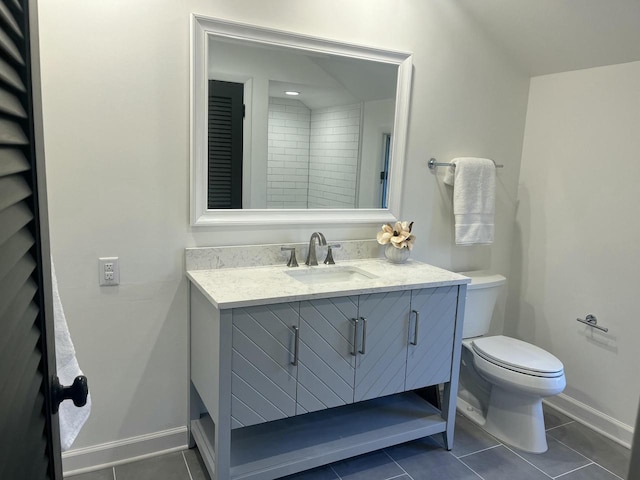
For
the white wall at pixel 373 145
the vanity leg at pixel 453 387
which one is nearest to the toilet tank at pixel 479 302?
the vanity leg at pixel 453 387

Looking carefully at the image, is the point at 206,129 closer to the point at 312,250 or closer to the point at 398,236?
the point at 312,250

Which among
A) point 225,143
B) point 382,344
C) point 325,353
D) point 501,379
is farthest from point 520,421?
point 225,143

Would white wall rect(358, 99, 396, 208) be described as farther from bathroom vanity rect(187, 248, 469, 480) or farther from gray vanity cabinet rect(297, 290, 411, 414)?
gray vanity cabinet rect(297, 290, 411, 414)

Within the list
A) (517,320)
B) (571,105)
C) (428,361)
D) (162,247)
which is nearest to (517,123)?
(571,105)

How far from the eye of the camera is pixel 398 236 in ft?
8.08

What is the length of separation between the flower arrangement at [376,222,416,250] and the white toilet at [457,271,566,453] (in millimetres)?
492

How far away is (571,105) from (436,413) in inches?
72.3

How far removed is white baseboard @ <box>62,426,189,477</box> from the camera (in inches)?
81.0

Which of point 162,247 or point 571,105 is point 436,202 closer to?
point 571,105

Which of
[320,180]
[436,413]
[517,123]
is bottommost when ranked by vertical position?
[436,413]

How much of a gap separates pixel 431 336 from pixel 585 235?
1.12 meters

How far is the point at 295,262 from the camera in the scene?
230 centimetres

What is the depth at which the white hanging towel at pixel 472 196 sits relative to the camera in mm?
2625

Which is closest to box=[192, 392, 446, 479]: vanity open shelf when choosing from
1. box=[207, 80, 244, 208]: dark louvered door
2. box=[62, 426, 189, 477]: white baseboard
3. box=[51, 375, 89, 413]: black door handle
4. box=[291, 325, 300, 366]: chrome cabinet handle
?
box=[62, 426, 189, 477]: white baseboard
